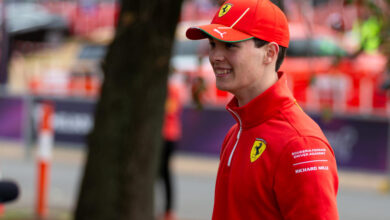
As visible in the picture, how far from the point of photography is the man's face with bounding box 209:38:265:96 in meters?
2.48

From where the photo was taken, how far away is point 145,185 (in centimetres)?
660

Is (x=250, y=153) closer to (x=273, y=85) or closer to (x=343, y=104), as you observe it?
(x=273, y=85)

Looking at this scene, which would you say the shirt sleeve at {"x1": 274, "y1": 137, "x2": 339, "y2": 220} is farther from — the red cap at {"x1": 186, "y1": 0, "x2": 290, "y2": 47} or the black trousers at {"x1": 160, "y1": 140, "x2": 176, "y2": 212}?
the black trousers at {"x1": 160, "y1": 140, "x2": 176, "y2": 212}

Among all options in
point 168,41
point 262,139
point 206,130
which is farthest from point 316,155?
point 206,130

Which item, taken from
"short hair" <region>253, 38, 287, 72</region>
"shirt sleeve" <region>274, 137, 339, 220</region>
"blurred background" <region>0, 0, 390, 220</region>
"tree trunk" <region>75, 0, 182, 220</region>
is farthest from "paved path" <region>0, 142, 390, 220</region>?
"shirt sleeve" <region>274, 137, 339, 220</region>

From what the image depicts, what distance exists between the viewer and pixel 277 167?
231cm

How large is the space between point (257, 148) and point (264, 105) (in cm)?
16

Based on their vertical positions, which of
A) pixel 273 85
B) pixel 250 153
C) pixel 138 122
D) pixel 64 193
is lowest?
pixel 64 193

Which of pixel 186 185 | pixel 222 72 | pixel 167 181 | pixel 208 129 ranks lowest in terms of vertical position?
pixel 186 185

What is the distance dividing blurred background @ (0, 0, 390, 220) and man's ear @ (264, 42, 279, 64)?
3.57 m

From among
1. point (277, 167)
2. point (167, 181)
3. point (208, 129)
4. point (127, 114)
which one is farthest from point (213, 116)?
point (277, 167)

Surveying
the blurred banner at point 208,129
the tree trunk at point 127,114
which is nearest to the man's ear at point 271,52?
the tree trunk at point 127,114

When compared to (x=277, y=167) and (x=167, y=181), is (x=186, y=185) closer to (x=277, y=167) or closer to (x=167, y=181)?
(x=167, y=181)

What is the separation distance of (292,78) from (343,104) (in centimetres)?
287
